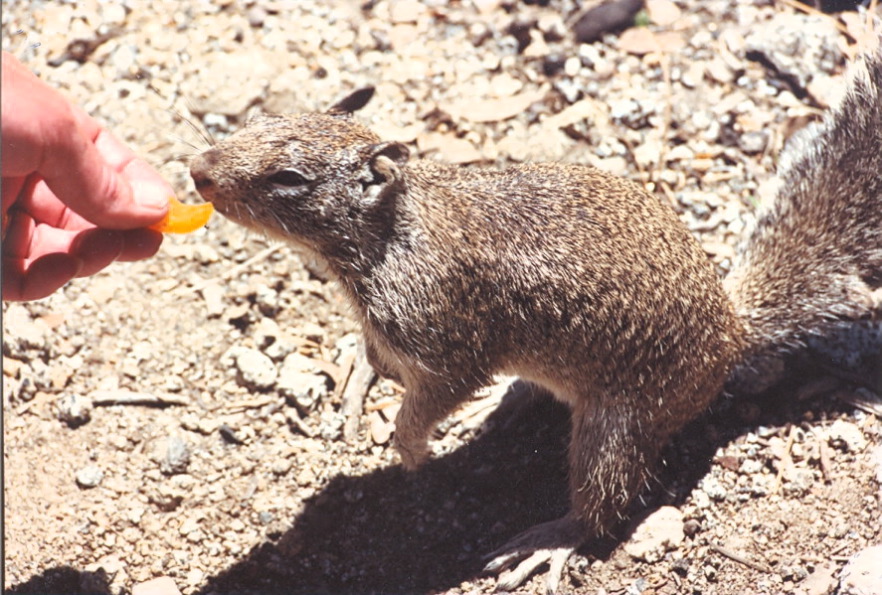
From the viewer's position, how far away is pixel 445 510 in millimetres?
4016

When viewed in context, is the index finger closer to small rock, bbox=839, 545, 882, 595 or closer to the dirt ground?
the dirt ground

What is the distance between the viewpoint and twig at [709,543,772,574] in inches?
138

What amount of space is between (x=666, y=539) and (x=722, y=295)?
109cm

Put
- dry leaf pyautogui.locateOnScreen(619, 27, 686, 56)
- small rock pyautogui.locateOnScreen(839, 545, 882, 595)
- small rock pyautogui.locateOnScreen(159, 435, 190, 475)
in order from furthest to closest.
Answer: dry leaf pyautogui.locateOnScreen(619, 27, 686, 56) < small rock pyautogui.locateOnScreen(159, 435, 190, 475) < small rock pyautogui.locateOnScreen(839, 545, 882, 595)

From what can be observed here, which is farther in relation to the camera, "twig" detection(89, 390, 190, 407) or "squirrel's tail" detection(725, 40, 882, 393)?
"twig" detection(89, 390, 190, 407)

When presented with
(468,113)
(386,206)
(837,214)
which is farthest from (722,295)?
(468,113)

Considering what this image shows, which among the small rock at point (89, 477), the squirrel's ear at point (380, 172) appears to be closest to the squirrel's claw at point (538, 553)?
the squirrel's ear at point (380, 172)

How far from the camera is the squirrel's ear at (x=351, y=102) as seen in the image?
3.62 m

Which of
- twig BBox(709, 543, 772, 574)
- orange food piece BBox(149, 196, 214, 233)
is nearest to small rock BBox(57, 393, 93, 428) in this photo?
orange food piece BBox(149, 196, 214, 233)

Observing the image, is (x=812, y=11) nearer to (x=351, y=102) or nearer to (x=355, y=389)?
(x=351, y=102)

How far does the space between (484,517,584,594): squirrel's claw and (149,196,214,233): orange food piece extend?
1.93 metres

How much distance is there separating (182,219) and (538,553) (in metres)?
2.07

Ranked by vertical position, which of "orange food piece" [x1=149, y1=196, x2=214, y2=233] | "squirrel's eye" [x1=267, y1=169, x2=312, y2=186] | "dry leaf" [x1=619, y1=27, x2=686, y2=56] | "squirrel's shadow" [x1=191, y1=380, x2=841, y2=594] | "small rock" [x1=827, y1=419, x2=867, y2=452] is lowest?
"squirrel's shadow" [x1=191, y1=380, x2=841, y2=594]

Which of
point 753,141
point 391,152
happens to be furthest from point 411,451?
point 753,141
